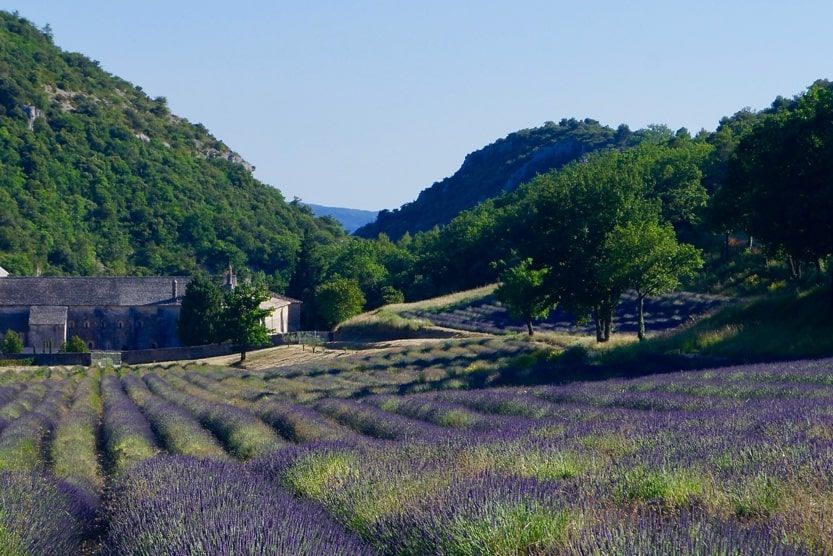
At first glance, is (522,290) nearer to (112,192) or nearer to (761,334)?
(761,334)

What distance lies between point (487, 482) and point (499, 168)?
180924 millimetres

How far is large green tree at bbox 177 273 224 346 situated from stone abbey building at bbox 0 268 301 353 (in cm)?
1048

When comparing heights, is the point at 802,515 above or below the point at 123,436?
above

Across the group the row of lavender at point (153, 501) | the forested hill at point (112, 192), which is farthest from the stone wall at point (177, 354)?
the forested hill at point (112, 192)

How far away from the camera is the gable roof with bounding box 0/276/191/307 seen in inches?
2997

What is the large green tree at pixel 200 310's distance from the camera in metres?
64.2

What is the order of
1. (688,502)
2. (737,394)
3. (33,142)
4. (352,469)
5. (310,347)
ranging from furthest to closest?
1. (33,142)
2. (310,347)
3. (737,394)
4. (352,469)
5. (688,502)

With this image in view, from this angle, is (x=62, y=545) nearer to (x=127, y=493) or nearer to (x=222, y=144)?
(x=127, y=493)

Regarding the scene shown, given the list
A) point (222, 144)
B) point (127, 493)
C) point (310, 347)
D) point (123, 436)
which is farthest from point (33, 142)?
point (127, 493)

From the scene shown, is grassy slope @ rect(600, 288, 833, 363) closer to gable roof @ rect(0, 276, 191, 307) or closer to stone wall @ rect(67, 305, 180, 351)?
A: stone wall @ rect(67, 305, 180, 351)

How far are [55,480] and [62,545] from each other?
2.33 metres

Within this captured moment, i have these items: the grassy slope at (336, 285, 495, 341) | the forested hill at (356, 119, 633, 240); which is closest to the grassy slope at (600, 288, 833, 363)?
the grassy slope at (336, 285, 495, 341)

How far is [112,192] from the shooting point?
388ft

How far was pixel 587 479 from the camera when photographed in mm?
5734
